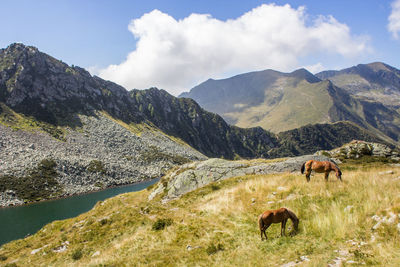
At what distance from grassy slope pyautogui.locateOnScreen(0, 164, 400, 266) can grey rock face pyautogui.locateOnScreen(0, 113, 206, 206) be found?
308 ft

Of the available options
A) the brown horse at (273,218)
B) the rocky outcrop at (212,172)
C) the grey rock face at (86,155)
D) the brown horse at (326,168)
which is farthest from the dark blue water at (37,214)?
the brown horse at (326,168)

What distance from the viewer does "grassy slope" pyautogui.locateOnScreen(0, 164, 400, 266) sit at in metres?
8.66

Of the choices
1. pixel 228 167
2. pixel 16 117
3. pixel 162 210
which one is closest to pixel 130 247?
pixel 162 210

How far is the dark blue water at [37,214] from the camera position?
56.9m

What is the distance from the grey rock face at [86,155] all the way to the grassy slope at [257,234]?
3698 inches

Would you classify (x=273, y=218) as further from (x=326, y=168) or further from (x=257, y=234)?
(x=326, y=168)

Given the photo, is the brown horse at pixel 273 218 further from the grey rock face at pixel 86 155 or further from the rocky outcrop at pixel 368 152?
the grey rock face at pixel 86 155

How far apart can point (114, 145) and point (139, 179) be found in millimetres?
49430

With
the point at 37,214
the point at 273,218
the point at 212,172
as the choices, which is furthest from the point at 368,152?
the point at 37,214

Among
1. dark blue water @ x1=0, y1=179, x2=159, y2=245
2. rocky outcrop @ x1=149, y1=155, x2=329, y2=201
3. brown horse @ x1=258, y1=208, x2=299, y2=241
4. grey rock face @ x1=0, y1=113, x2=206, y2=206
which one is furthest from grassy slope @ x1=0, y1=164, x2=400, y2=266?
grey rock face @ x1=0, y1=113, x2=206, y2=206

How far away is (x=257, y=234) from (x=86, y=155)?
141m

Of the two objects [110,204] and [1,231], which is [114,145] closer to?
[1,231]

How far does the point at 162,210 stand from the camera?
22781mm

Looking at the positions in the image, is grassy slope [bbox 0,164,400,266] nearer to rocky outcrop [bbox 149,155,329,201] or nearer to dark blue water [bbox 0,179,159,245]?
rocky outcrop [bbox 149,155,329,201]
